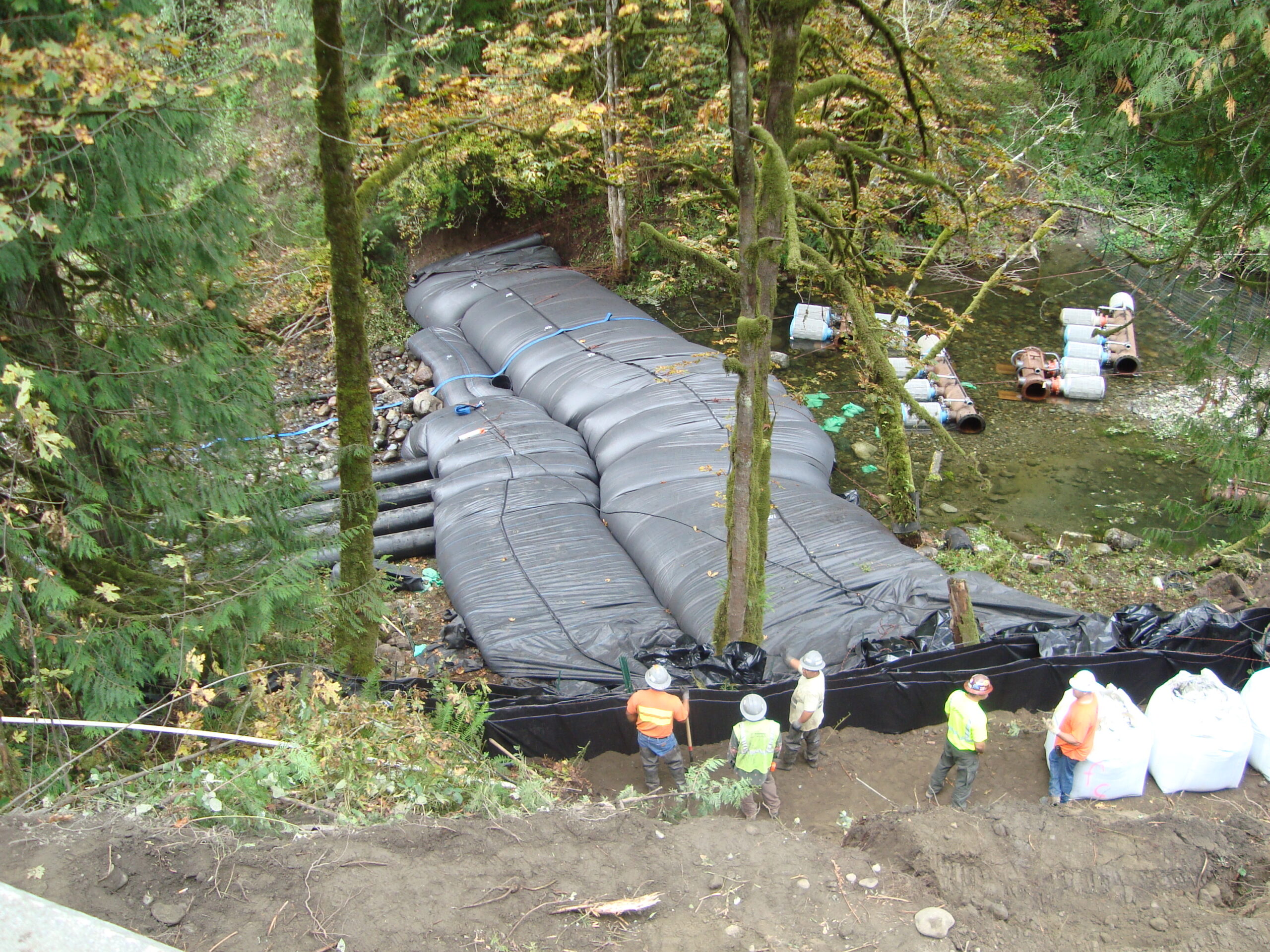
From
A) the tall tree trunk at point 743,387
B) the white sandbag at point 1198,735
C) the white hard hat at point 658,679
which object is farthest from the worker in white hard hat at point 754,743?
the white sandbag at point 1198,735

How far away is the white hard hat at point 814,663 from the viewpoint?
18.1 ft

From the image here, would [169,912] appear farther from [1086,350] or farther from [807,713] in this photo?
[1086,350]

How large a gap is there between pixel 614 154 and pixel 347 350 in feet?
33.0

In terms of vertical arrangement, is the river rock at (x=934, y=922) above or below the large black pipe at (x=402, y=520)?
above

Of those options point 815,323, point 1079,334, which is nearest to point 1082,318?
point 1079,334

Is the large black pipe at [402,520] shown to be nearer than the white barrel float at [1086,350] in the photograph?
Yes

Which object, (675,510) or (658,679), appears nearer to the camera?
(658,679)

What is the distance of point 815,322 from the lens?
47.3 feet

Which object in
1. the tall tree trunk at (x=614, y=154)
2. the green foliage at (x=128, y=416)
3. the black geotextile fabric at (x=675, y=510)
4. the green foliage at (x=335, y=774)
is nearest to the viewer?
the green foliage at (x=335, y=774)

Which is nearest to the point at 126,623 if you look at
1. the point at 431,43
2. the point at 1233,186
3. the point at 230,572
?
the point at 230,572

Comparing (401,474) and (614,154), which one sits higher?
(614,154)

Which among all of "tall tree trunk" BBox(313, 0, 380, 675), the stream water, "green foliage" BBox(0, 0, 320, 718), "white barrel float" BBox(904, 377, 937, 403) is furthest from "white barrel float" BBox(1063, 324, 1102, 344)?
"green foliage" BBox(0, 0, 320, 718)

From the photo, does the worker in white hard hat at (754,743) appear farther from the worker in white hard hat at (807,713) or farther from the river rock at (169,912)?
the river rock at (169,912)

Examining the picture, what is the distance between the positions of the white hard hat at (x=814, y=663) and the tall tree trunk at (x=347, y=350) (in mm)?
3148
